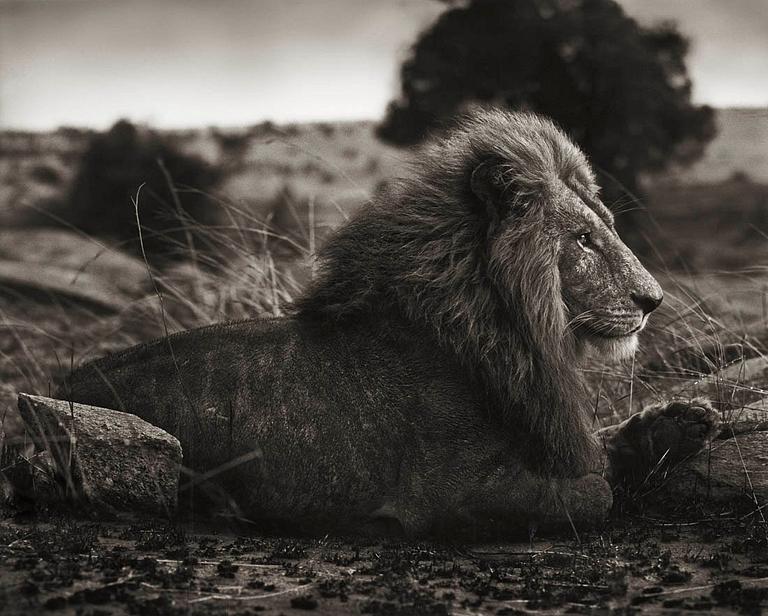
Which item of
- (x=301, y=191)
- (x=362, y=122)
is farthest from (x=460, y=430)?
(x=362, y=122)

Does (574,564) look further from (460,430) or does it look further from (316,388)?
(316,388)

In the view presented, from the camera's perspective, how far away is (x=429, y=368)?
4715 mm

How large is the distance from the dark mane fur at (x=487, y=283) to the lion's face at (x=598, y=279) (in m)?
0.09

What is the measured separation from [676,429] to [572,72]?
14.3 metres

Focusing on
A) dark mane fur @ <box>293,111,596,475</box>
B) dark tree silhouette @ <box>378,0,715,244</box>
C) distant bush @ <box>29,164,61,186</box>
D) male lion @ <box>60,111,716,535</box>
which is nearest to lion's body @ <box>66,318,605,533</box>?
male lion @ <box>60,111,716,535</box>

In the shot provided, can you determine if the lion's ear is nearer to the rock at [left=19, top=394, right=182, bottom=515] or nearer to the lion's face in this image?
the lion's face

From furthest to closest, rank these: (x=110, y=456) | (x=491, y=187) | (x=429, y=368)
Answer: (x=491, y=187)
(x=429, y=368)
(x=110, y=456)

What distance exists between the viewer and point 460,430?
4.64 m

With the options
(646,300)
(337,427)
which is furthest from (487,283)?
(337,427)

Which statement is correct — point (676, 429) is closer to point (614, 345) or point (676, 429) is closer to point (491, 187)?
point (614, 345)

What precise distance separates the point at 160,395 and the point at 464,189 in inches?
64.2

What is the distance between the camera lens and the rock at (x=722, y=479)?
17.2ft

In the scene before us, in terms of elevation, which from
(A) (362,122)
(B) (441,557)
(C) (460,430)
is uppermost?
(A) (362,122)

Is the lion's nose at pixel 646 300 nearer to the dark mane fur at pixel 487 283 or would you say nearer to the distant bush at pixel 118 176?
the dark mane fur at pixel 487 283
